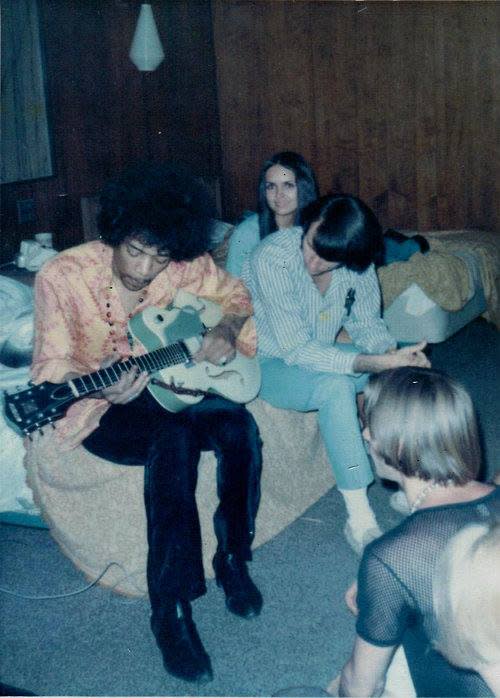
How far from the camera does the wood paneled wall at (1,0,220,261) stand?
3463 mm

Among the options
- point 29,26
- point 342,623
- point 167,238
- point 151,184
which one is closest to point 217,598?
point 342,623

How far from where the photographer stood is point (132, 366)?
1.87m

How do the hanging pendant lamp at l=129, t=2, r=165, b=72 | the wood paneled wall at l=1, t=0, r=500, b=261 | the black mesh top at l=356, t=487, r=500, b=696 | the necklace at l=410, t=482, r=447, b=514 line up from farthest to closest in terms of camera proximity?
1. the wood paneled wall at l=1, t=0, r=500, b=261
2. the hanging pendant lamp at l=129, t=2, r=165, b=72
3. the necklace at l=410, t=482, r=447, b=514
4. the black mesh top at l=356, t=487, r=500, b=696

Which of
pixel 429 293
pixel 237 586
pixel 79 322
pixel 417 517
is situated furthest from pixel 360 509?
pixel 429 293

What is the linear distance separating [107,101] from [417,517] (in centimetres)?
351

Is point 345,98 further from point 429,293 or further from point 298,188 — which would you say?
point 298,188

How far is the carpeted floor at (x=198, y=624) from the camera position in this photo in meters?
1.67

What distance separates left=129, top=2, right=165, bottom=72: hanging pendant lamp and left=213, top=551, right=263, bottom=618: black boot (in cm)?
310

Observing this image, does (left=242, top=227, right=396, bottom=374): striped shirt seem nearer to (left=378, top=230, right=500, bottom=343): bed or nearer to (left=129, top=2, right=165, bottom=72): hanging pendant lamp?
(left=378, top=230, right=500, bottom=343): bed

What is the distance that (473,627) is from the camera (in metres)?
0.79

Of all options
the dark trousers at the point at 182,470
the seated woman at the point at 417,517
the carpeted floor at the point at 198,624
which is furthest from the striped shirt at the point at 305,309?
the seated woman at the point at 417,517

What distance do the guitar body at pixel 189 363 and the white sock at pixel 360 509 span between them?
16.8 inches

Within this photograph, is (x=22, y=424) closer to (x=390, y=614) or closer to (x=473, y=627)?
(x=390, y=614)

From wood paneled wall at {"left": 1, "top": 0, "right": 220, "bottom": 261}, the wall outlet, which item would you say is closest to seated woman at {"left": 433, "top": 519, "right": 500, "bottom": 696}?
wood paneled wall at {"left": 1, "top": 0, "right": 220, "bottom": 261}
